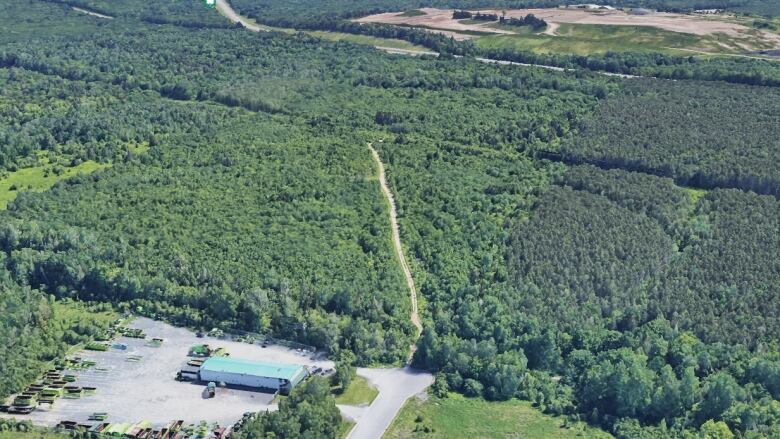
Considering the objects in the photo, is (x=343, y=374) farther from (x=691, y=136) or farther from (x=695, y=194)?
(x=691, y=136)

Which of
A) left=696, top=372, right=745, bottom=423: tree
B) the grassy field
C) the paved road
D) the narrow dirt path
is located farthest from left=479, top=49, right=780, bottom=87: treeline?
the paved road

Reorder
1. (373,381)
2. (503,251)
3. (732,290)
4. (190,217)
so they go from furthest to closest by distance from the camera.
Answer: (190,217) < (503,251) < (732,290) < (373,381)

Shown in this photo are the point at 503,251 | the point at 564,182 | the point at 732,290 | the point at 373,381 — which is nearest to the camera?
the point at 373,381

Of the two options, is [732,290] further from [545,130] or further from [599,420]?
[545,130]

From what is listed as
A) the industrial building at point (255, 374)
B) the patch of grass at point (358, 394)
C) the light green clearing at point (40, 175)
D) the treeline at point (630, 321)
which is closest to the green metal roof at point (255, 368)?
the industrial building at point (255, 374)

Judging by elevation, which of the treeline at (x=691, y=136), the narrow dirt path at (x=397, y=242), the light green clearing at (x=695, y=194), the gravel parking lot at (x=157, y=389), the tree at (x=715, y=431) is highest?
the treeline at (x=691, y=136)

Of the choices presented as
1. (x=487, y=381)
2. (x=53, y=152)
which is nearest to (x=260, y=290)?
(x=487, y=381)

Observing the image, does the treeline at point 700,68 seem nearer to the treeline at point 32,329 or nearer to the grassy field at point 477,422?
the grassy field at point 477,422
